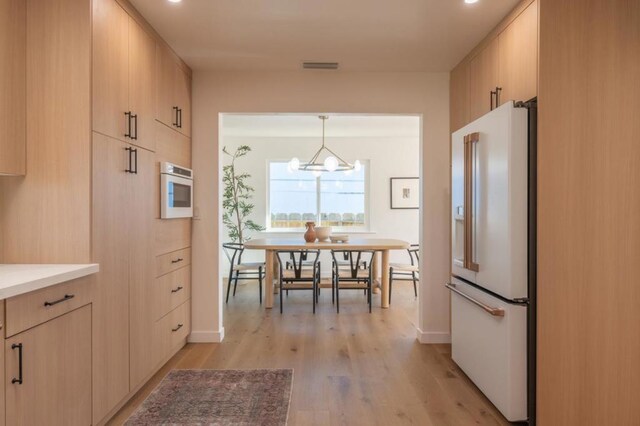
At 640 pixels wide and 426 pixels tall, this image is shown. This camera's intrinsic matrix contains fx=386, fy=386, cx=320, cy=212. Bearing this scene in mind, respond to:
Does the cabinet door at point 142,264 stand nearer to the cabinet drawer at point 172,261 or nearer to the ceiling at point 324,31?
the cabinet drawer at point 172,261

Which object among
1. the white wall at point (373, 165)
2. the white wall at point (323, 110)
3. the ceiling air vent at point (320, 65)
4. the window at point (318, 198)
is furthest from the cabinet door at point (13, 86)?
the window at point (318, 198)

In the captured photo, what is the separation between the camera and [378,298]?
5367mm

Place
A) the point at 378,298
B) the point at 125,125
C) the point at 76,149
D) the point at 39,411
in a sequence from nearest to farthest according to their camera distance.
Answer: the point at 39,411, the point at 76,149, the point at 125,125, the point at 378,298

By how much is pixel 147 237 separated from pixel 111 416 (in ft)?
3.56

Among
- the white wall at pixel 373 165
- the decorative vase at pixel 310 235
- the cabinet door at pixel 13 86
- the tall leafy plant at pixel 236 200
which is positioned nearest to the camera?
the cabinet door at pixel 13 86

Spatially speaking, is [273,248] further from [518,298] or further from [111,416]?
[518,298]

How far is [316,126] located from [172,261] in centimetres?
354

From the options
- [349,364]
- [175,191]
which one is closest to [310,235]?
[349,364]

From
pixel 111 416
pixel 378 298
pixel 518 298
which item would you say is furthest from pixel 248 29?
pixel 378 298

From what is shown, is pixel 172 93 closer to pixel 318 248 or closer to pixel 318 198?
pixel 318 248

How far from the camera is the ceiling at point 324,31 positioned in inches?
95.3

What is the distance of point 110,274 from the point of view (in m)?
2.17

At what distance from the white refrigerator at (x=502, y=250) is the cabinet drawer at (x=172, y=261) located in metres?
2.15

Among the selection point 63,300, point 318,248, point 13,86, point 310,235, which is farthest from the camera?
point 310,235
